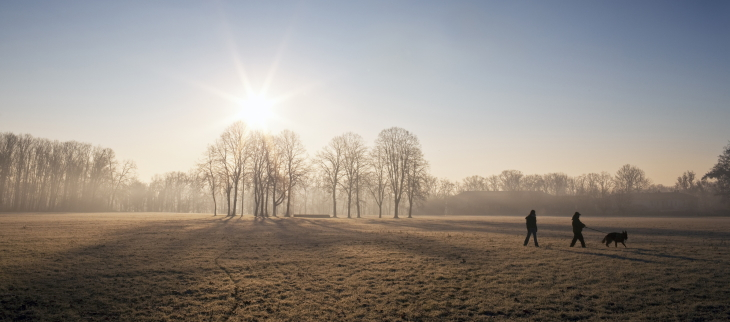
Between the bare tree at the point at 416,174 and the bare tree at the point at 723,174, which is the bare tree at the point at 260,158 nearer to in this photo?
the bare tree at the point at 416,174

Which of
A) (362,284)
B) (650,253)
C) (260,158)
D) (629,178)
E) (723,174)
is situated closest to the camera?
(362,284)

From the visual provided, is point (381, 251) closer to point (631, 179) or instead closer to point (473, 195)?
point (473, 195)

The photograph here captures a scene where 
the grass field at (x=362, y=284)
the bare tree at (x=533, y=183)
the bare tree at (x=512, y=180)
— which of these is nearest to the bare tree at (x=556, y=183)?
the bare tree at (x=533, y=183)

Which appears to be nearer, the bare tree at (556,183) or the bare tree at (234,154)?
the bare tree at (234,154)

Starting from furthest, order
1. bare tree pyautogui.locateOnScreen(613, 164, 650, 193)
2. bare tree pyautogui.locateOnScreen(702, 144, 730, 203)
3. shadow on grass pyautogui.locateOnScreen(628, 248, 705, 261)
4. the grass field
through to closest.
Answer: bare tree pyautogui.locateOnScreen(613, 164, 650, 193), bare tree pyautogui.locateOnScreen(702, 144, 730, 203), shadow on grass pyautogui.locateOnScreen(628, 248, 705, 261), the grass field

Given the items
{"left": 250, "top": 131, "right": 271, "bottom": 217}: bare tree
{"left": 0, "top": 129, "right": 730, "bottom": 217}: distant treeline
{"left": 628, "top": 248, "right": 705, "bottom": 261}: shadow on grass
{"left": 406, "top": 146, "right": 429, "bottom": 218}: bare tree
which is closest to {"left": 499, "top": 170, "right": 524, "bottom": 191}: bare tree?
{"left": 0, "top": 129, "right": 730, "bottom": 217}: distant treeline

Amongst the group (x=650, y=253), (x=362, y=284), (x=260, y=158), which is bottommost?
(x=362, y=284)

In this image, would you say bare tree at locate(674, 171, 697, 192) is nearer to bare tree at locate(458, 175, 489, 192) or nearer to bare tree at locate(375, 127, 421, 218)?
bare tree at locate(458, 175, 489, 192)

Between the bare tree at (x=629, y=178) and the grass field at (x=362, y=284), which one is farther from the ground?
the bare tree at (x=629, y=178)

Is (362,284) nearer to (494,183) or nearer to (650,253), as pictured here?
(650,253)

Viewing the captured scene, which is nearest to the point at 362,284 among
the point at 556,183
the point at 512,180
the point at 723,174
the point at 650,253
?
the point at 650,253

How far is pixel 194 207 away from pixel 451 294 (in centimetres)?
15680

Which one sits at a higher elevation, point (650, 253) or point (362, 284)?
point (650, 253)

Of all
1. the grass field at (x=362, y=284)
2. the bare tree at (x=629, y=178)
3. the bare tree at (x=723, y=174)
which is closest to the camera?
the grass field at (x=362, y=284)
